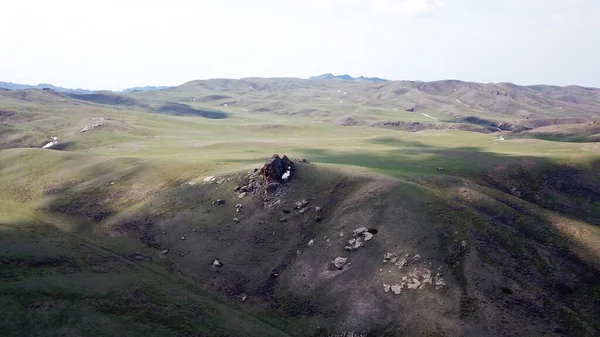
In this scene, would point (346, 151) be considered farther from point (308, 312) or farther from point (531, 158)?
point (308, 312)

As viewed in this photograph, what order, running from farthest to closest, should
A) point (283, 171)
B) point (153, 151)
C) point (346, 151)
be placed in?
point (153, 151)
point (346, 151)
point (283, 171)

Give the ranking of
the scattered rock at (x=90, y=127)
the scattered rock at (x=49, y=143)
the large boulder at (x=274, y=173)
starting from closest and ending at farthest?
the large boulder at (x=274, y=173) < the scattered rock at (x=49, y=143) < the scattered rock at (x=90, y=127)

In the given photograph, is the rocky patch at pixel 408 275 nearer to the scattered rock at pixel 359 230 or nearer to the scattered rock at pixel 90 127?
the scattered rock at pixel 359 230

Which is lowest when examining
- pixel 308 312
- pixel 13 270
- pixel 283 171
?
pixel 308 312

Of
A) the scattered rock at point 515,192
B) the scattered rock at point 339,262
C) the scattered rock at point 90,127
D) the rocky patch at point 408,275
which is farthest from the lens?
the scattered rock at point 90,127

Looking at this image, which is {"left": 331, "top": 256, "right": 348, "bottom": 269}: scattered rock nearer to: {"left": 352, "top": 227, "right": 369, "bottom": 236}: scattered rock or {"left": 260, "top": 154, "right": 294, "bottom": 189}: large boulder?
{"left": 352, "top": 227, "right": 369, "bottom": 236}: scattered rock

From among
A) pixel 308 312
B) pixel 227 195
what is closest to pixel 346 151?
pixel 227 195

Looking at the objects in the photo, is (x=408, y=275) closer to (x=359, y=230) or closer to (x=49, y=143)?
(x=359, y=230)

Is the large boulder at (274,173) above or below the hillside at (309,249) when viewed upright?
above

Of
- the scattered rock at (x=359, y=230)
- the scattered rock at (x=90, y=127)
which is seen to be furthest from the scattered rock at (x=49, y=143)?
the scattered rock at (x=359, y=230)
